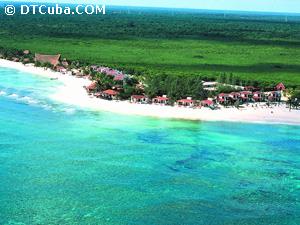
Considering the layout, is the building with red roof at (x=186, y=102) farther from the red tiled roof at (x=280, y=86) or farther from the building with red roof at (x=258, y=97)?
the red tiled roof at (x=280, y=86)

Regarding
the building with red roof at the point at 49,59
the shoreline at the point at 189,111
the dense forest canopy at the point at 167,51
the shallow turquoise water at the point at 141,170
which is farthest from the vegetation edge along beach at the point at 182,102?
the building with red roof at the point at 49,59

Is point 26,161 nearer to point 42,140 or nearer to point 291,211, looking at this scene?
point 42,140

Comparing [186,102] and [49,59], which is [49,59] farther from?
[186,102]

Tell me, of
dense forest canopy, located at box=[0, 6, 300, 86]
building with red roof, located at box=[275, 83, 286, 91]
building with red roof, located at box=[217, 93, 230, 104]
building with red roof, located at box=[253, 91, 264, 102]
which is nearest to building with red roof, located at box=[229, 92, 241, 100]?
building with red roof, located at box=[217, 93, 230, 104]

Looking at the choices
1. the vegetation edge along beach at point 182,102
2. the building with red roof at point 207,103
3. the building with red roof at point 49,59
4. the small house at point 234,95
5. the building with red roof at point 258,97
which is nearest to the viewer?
the vegetation edge along beach at point 182,102

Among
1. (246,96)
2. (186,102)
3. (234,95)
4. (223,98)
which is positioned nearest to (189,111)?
(186,102)

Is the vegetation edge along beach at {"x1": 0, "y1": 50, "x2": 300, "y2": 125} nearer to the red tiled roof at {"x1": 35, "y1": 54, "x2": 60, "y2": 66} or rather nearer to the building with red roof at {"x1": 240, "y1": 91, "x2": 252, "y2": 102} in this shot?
the building with red roof at {"x1": 240, "y1": 91, "x2": 252, "y2": 102}

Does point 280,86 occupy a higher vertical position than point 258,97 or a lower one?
higher

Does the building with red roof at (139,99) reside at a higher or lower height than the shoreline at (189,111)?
higher

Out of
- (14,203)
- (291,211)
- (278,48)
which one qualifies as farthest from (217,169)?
(278,48)

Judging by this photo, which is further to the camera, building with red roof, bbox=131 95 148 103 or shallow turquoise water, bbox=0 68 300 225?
building with red roof, bbox=131 95 148 103
